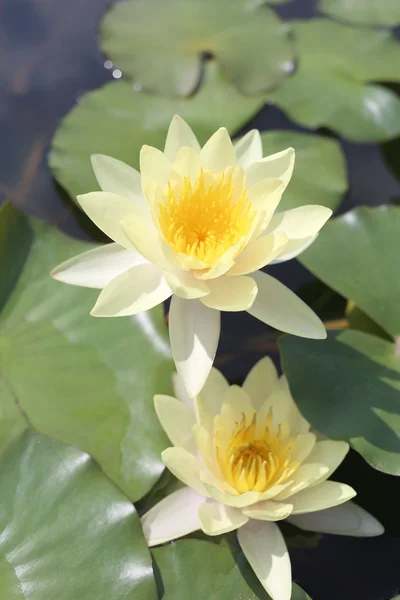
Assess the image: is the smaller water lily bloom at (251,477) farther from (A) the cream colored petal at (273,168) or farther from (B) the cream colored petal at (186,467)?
(A) the cream colored petal at (273,168)

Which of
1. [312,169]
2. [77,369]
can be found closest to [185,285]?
[77,369]

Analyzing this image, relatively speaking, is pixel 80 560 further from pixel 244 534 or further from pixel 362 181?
pixel 362 181

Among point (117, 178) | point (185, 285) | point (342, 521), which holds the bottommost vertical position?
point (342, 521)

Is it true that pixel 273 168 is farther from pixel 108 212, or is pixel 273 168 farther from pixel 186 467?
pixel 186 467

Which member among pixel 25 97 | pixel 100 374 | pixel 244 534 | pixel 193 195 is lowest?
pixel 244 534

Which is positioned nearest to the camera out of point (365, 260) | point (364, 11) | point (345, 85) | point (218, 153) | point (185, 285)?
point (185, 285)

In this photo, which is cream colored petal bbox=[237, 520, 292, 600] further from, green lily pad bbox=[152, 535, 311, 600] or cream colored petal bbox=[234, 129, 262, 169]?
cream colored petal bbox=[234, 129, 262, 169]

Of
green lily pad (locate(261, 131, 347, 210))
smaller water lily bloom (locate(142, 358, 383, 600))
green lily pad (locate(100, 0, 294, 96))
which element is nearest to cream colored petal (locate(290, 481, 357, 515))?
smaller water lily bloom (locate(142, 358, 383, 600))

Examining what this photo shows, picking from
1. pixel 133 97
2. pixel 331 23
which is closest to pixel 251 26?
pixel 331 23
